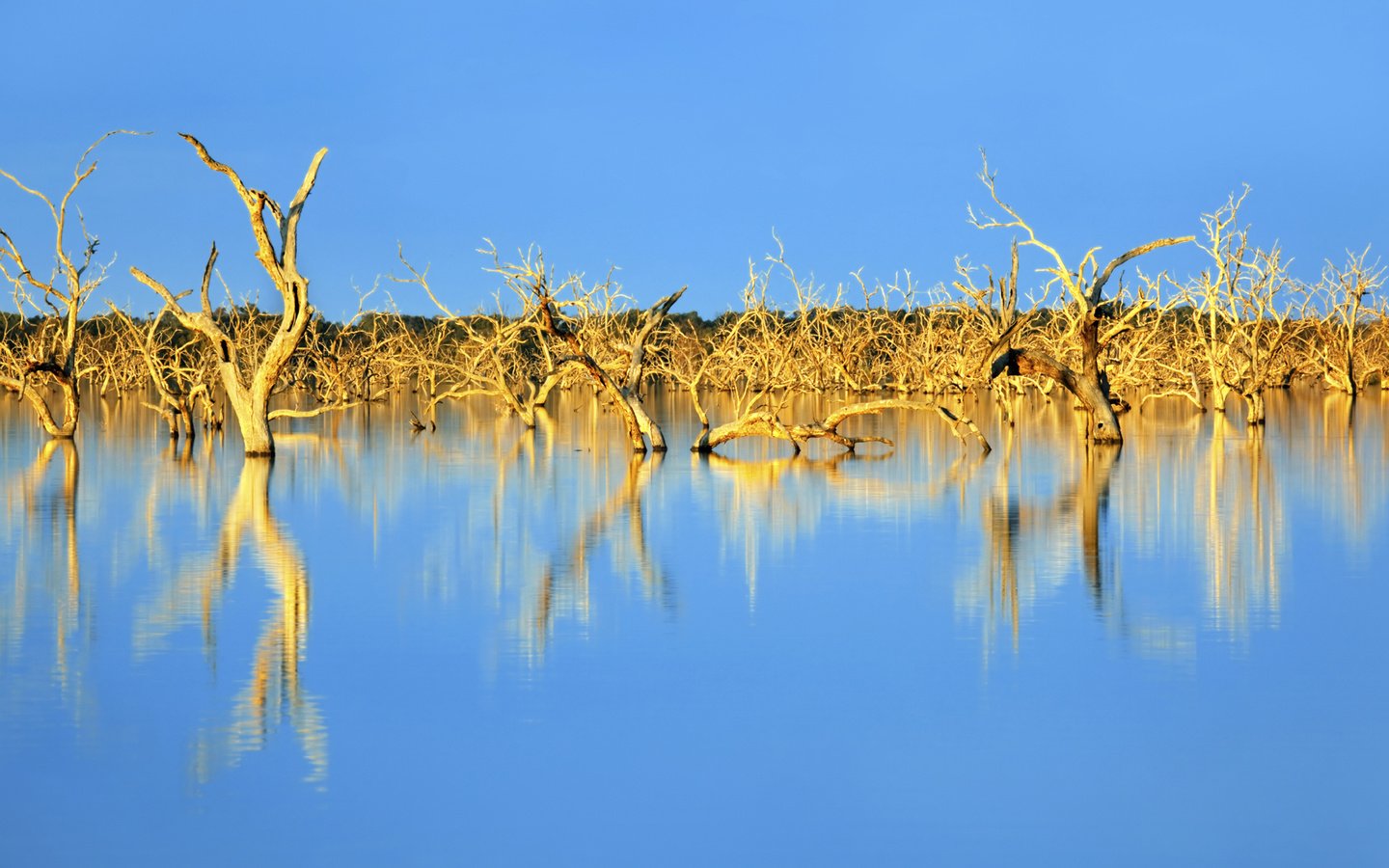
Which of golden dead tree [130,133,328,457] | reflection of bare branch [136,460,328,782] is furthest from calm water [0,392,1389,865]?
golden dead tree [130,133,328,457]

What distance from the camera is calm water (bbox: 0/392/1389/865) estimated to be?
5.54 m

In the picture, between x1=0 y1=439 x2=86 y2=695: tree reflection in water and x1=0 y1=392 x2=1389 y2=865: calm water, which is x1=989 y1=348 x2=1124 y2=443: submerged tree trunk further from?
x1=0 y1=439 x2=86 y2=695: tree reflection in water

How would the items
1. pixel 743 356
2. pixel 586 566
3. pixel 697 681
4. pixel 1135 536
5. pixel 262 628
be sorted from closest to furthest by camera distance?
pixel 697 681, pixel 262 628, pixel 586 566, pixel 1135 536, pixel 743 356

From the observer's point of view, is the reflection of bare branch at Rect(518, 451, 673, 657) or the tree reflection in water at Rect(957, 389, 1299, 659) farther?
the tree reflection in water at Rect(957, 389, 1299, 659)

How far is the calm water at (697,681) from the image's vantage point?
5539 mm

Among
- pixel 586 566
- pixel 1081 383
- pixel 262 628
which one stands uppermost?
pixel 1081 383

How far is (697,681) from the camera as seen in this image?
7633mm

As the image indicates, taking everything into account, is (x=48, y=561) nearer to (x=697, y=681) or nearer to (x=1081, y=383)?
(x=697, y=681)

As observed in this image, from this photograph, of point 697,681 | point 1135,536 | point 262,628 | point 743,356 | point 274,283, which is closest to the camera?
point 697,681

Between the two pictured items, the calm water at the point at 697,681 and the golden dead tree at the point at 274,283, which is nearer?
the calm water at the point at 697,681

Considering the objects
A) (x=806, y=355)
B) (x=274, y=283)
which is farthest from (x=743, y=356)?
(x=274, y=283)

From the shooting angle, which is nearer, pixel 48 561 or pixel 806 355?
pixel 48 561

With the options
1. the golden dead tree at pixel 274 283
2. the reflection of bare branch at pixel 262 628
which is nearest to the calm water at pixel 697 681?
the reflection of bare branch at pixel 262 628

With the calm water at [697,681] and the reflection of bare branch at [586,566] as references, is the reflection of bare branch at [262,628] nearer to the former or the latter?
the calm water at [697,681]
